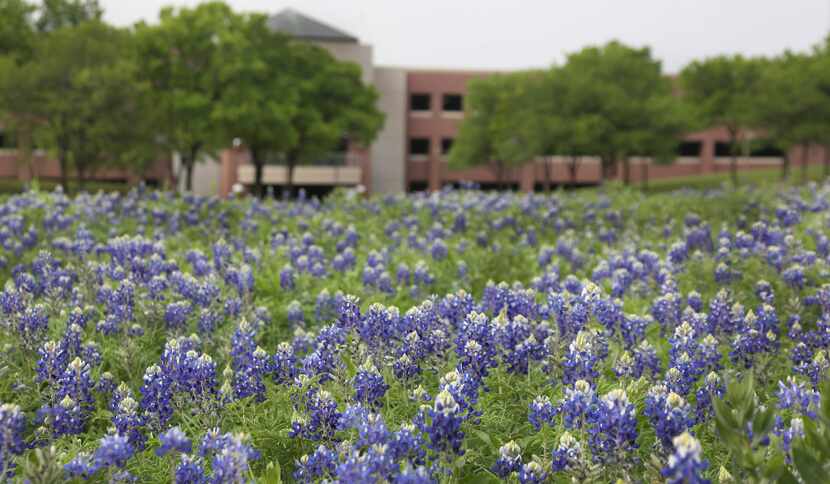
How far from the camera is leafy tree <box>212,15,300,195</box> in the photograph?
116 ft

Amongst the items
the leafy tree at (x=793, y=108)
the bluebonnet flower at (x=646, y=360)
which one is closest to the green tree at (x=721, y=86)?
the leafy tree at (x=793, y=108)

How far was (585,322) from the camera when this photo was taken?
470 centimetres

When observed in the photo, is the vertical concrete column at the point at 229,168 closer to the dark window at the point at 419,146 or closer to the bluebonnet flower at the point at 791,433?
the dark window at the point at 419,146

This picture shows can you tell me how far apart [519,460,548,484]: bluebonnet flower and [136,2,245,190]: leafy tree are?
33.3 meters

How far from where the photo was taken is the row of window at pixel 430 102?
223 ft

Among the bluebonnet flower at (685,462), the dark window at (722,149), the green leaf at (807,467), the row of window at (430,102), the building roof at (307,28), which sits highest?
the building roof at (307,28)

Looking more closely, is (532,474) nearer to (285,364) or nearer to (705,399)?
(705,399)

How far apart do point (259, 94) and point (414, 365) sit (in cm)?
3362

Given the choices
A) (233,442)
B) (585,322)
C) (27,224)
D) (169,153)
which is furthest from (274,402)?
(169,153)

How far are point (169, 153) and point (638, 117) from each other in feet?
77.2

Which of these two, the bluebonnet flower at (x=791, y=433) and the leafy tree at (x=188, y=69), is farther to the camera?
the leafy tree at (x=188, y=69)

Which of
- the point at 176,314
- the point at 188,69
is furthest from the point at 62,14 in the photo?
the point at 176,314

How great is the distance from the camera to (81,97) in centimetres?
2873

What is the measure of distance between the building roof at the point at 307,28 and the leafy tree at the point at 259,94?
19.4m
